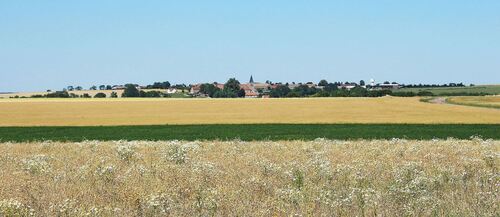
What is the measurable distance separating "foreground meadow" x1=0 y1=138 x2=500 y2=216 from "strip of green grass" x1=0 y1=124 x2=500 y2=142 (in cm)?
1753

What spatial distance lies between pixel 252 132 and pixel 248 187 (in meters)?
27.8

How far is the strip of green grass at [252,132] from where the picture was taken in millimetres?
36250

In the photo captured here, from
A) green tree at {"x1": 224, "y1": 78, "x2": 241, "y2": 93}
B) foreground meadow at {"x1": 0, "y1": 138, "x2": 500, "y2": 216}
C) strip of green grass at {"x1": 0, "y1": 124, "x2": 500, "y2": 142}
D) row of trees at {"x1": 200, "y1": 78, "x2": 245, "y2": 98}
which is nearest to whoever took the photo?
foreground meadow at {"x1": 0, "y1": 138, "x2": 500, "y2": 216}

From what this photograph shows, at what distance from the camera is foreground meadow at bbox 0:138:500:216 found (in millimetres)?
9570

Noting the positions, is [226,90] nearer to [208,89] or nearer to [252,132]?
[208,89]

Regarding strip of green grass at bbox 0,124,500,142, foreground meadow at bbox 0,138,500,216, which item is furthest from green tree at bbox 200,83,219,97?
foreground meadow at bbox 0,138,500,216

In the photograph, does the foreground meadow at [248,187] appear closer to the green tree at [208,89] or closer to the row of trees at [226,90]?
A: the row of trees at [226,90]

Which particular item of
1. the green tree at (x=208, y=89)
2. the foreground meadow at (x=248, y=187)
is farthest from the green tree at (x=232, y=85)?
the foreground meadow at (x=248, y=187)

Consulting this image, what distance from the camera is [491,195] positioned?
34.2 feet

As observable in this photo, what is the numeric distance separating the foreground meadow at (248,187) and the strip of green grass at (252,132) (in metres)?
17.5

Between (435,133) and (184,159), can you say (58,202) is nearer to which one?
(184,159)

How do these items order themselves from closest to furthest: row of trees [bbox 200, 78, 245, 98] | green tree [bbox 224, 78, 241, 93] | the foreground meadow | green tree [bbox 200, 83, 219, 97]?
the foreground meadow, row of trees [bbox 200, 78, 245, 98], green tree [bbox 200, 83, 219, 97], green tree [bbox 224, 78, 241, 93]

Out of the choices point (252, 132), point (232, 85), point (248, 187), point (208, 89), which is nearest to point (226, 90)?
point (208, 89)

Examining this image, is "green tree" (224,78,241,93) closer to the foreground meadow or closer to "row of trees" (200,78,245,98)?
"row of trees" (200,78,245,98)
